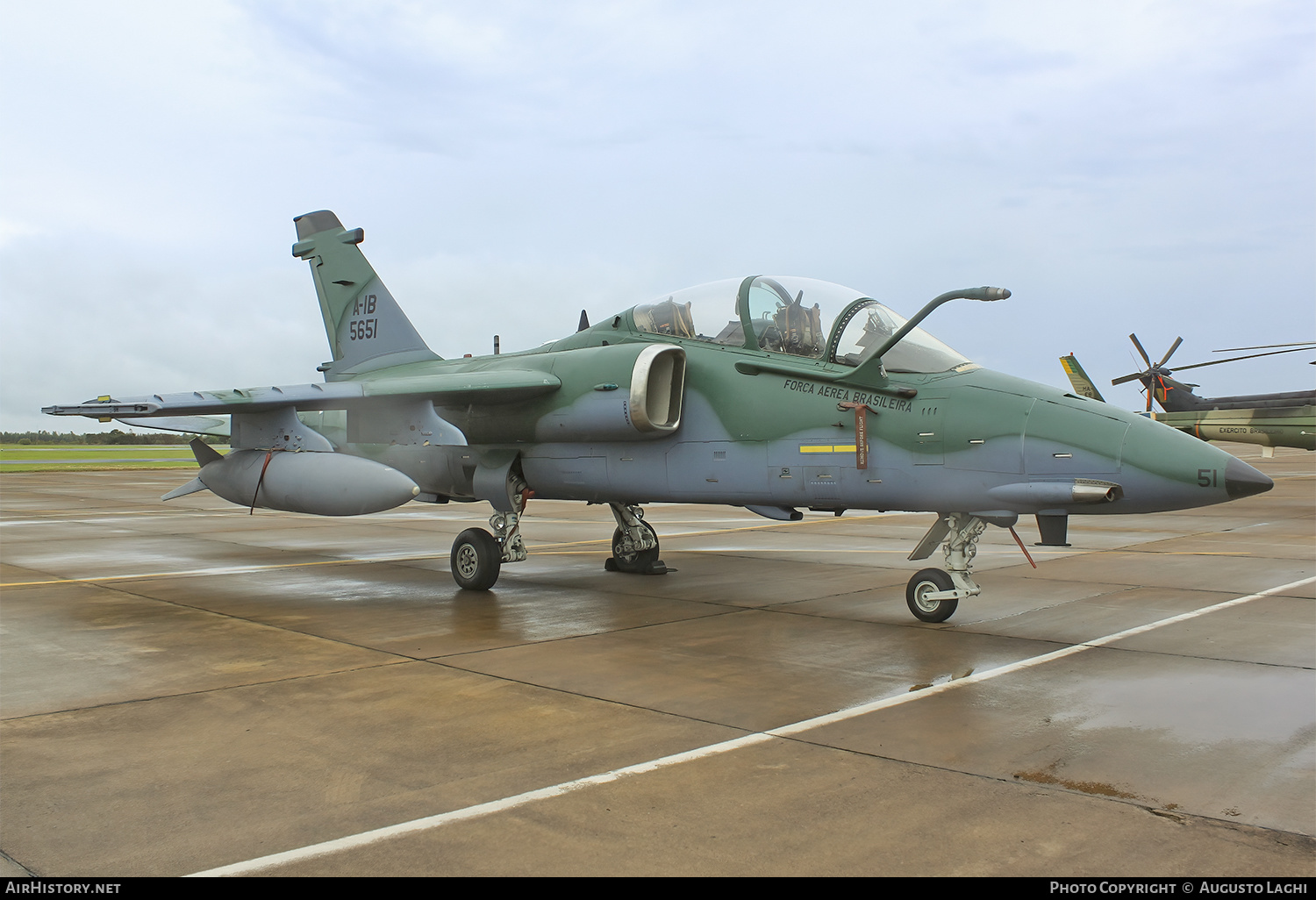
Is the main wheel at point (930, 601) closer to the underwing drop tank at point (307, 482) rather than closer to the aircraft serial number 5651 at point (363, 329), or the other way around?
the underwing drop tank at point (307, 482)

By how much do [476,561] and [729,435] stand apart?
10.4 ft

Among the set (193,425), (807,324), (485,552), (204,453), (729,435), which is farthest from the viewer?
(193,425)

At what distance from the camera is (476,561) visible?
32.0ft

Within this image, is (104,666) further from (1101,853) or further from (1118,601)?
(1118,601)

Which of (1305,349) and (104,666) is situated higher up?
(1305,349)

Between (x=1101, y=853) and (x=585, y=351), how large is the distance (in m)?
6.86

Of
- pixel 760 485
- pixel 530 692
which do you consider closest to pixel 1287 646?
pixel 760 485

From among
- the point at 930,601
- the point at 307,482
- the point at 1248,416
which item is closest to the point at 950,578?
the point at 930,601

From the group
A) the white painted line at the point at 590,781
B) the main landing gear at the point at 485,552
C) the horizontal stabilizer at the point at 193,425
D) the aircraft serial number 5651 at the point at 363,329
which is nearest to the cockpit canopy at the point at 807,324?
the white painted line at the point at 590,781

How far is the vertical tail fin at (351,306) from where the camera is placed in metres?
12.4

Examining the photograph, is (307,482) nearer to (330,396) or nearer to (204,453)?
(330,396)

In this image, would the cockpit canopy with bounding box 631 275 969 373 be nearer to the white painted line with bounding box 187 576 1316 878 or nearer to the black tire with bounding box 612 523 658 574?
the white painted line with bounding box 187 576 1316 878

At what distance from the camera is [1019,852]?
336 cm

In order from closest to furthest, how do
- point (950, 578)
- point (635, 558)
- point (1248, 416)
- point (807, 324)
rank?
1. point (950, 578)
2. point (807, 324)
3. point (635, 558)
4. point (1248, 416)
